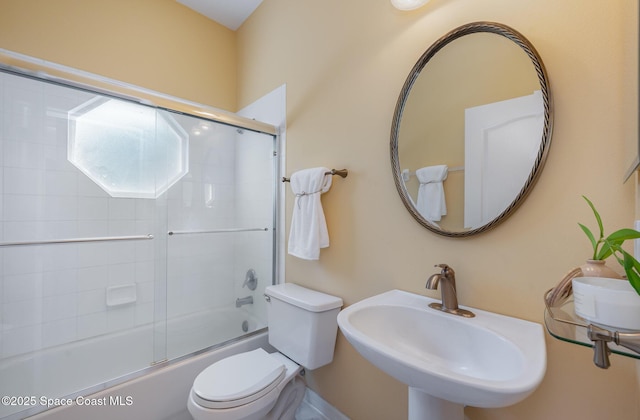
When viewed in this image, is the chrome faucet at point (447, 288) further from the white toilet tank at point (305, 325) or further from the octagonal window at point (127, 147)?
the octagonal window at point (127, 147)

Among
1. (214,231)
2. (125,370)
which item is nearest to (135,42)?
(214,231)

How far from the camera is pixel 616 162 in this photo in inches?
28.9

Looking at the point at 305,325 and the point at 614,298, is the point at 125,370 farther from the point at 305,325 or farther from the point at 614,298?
the point at 614,298

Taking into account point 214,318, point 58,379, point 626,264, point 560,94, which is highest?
point 560,94

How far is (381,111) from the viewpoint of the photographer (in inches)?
50.4

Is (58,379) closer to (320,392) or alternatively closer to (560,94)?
(320,392)

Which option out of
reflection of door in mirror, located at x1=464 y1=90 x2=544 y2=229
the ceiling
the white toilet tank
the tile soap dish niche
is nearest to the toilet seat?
the white toilet tank

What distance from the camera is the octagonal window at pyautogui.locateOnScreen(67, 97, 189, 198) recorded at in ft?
5.23

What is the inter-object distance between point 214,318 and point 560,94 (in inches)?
86.4

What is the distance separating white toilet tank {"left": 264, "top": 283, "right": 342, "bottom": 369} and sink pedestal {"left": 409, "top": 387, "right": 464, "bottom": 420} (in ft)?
1.94

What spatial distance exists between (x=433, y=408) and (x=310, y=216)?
98 cm

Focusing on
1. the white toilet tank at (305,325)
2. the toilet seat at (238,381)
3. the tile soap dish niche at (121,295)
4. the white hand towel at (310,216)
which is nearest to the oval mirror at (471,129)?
the white hand towel at (310,216)

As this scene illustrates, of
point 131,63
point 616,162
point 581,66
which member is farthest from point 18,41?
point 616,162

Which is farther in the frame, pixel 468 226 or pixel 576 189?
pixel 468 226
